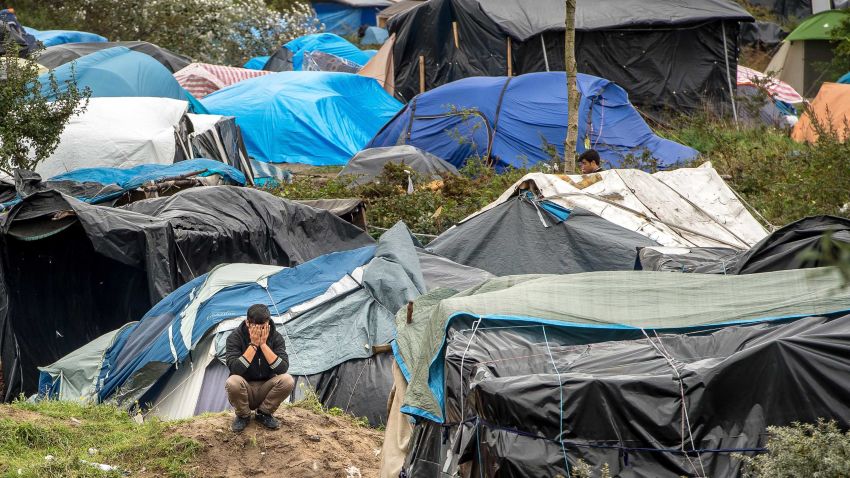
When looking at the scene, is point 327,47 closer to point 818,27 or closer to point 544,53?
point 544,53

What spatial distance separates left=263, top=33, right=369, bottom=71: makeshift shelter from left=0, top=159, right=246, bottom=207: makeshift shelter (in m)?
13.5

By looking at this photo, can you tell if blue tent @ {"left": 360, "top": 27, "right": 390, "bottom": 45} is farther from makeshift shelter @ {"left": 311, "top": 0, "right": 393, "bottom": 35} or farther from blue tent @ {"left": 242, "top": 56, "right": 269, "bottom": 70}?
blue tent @ {"left": 242, "top": 56, "right": 269, "bottom": 70}

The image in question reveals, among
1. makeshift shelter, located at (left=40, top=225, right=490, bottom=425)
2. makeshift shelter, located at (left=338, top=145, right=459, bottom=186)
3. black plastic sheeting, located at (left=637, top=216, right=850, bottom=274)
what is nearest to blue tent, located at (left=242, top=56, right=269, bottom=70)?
makeshift shelter, located at (left=338, top=145, right=459, bottom=186)

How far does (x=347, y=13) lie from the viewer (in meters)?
42.6

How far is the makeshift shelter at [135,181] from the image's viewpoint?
14.0 metres

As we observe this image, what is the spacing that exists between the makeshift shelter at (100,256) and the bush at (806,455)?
25.2 feet

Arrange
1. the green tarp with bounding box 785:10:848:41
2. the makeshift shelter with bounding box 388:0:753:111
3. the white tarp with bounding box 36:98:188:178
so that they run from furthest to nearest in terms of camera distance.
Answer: the green tarp with bounding box 785:10:848:41 → the makeshift shelter with bounding box 388:0:753:111 → the white tarp with bounding box 36:98:188:178

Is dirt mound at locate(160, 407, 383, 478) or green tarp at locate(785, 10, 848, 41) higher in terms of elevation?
dirt mound at locate(160, 407, 383, 478)

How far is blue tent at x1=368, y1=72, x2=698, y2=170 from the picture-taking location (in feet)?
59.6

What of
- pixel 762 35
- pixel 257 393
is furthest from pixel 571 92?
pixel 762 35

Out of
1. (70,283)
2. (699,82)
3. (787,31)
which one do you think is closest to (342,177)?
(70,283)

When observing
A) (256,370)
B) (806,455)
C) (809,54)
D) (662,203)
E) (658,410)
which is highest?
(806,455)

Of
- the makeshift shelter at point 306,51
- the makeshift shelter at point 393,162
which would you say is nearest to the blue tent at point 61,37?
the makeshift shelter at point 306,51

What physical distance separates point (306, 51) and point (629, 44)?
9.68 metres
